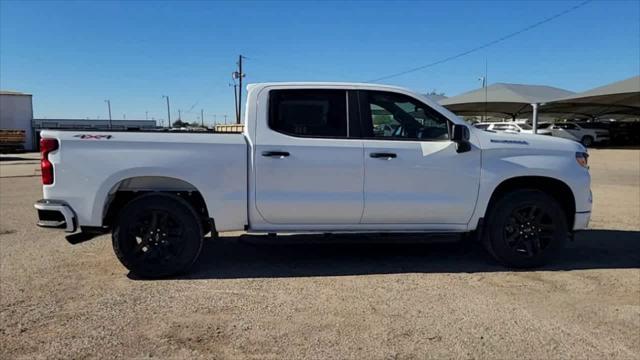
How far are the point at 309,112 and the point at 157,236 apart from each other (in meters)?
2.03

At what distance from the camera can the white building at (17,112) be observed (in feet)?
135

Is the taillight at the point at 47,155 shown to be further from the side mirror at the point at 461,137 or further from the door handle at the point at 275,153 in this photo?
the side mirror at the point at 461,137

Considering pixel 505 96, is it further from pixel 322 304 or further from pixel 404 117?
pixel 322 304

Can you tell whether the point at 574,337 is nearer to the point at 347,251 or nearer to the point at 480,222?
the point at 480,222

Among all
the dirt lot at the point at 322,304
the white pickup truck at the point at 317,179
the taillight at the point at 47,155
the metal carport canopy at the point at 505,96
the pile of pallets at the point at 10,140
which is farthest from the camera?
the metal carport canopy at the point at 505,96

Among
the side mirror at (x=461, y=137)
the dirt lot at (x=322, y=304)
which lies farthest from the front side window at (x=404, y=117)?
the dirt lot at (x=322, y=304)

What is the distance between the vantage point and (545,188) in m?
5.71

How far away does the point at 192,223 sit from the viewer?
5141 mm

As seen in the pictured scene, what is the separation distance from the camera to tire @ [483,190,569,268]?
18.0 ft

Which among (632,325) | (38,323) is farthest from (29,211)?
(632,325)

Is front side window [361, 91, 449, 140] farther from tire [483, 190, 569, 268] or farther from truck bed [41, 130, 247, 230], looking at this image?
truck bed [41, 130, 247, 230]

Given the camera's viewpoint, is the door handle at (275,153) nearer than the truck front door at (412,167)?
Yes

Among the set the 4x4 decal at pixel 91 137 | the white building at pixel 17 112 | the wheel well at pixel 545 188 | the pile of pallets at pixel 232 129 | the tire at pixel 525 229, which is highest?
the white building at pixel 17 112

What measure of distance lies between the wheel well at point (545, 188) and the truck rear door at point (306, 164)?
1.61 meters
